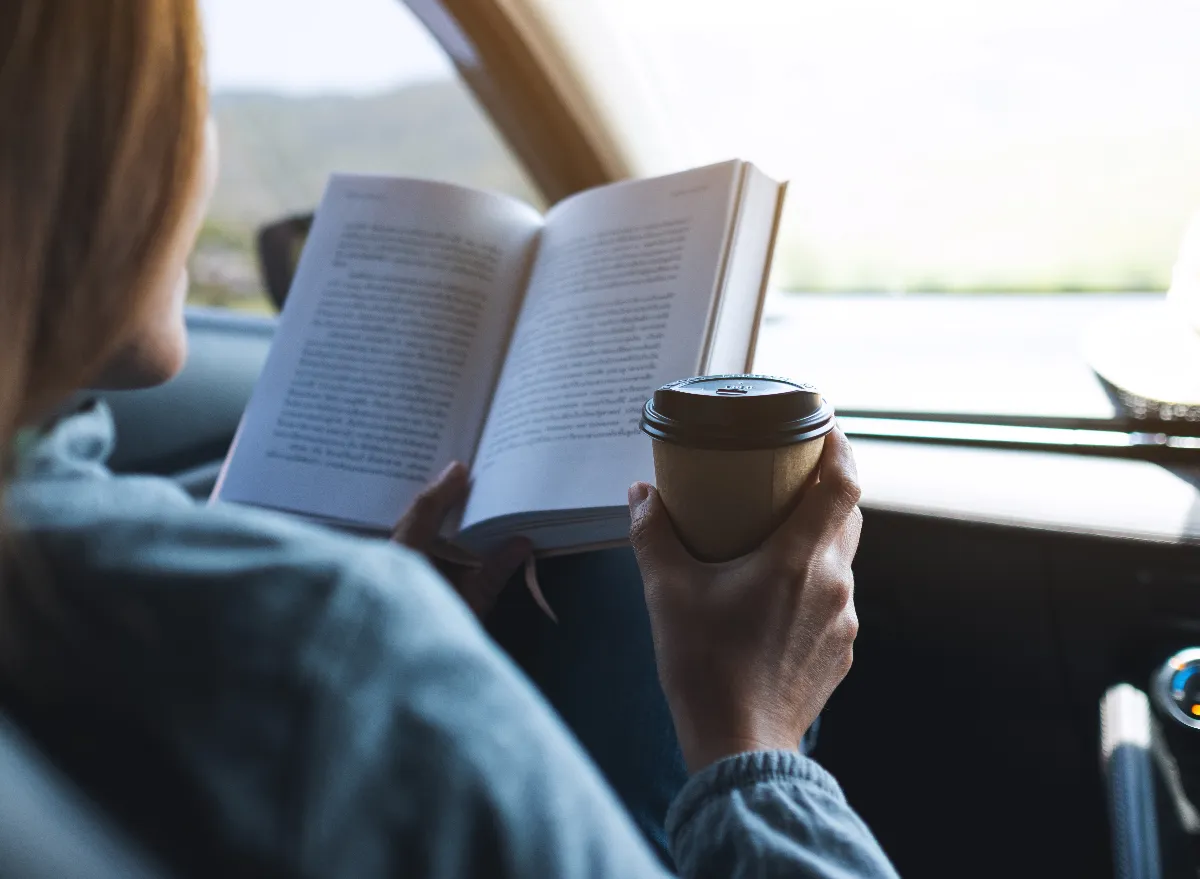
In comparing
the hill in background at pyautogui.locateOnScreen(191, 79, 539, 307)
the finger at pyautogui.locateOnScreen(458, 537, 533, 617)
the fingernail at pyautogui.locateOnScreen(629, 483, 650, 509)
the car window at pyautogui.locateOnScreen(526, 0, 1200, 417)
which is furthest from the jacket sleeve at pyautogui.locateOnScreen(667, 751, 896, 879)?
the hill in background at pyautogui.locateOnScreen(191, 79, 539, 307)

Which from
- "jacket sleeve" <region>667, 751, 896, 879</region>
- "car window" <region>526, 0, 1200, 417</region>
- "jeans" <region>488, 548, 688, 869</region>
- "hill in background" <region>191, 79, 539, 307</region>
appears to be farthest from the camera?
"hill in background" <region>191, 79, 539, 307</region>

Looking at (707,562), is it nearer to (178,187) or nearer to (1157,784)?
(178,187)

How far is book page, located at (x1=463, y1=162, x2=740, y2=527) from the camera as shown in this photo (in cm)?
87

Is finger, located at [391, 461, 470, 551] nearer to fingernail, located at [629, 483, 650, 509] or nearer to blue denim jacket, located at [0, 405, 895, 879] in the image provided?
fingernail, located at [629, 483, 650, 509]

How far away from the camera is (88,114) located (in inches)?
20.0

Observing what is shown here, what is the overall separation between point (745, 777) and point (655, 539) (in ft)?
0.61

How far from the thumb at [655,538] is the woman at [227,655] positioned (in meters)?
0.06

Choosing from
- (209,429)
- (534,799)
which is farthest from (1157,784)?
(209,429)

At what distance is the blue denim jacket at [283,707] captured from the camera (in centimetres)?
36

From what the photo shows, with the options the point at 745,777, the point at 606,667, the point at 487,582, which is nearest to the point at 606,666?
the point at 606,667

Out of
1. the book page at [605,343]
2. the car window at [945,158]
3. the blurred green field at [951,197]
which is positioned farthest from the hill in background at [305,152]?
the book page at [605,343]

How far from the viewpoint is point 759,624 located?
0.62 meters

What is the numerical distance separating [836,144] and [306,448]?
100cm

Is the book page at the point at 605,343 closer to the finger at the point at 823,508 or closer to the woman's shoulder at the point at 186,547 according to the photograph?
the finger at the point at 823,508
